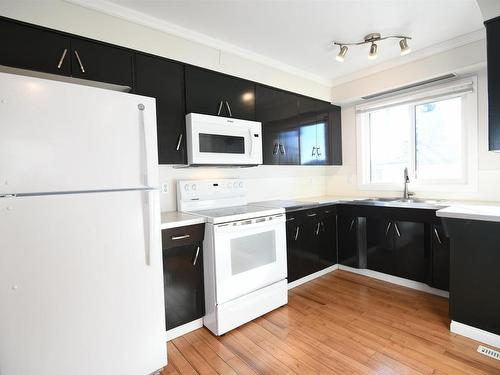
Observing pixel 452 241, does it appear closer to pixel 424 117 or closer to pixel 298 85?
pixel 424 117

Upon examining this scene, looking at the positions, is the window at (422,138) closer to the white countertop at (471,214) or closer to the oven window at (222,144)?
the white countertop at (471,214)

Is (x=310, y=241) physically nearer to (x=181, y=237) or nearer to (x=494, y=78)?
(x=181, y=237)

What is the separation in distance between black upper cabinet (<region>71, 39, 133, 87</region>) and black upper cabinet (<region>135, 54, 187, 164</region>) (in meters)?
0.08

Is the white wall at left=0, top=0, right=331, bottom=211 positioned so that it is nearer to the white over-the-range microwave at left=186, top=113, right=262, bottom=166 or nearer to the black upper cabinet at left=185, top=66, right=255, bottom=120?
the black upper cabinet at left=185, top=66, right=255, bottom=120

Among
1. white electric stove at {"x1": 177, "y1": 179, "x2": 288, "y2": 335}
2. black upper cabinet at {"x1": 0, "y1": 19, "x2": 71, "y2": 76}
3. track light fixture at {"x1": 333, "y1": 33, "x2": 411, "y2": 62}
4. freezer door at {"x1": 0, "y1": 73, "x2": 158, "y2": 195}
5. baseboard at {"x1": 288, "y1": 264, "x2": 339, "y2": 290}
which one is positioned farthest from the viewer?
baseboard at {"x1": 288, "y1": 264, "x2": 339, "y2": 290}

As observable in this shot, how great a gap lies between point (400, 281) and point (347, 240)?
2.21ft

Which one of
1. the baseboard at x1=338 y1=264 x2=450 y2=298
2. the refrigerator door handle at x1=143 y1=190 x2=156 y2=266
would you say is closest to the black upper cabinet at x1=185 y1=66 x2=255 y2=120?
the refrigerator door handle at x1=143 y1=190 x2=156 y2=266

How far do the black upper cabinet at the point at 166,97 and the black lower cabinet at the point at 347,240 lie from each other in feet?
6.69

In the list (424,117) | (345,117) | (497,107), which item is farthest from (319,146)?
(497,107)

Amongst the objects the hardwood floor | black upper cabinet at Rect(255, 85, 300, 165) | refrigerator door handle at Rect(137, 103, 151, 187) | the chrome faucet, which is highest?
black upper cabinet at Rect(255, 85, 300, 165)

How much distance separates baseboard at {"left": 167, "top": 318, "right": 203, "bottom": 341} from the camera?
6.65ft

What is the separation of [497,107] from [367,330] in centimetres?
190

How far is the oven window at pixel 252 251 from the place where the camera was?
212 centimetres

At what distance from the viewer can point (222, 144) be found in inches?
95.3
